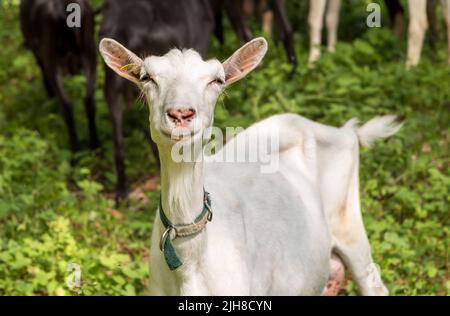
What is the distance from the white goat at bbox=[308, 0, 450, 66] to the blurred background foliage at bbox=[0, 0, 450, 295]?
7.0 inches

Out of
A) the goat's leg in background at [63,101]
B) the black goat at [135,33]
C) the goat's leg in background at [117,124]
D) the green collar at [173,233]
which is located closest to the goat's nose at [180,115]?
the green collar at [173,233]

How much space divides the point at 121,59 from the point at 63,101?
13.8 feet

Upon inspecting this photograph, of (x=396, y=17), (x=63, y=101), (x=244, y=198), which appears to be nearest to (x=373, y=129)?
(x=244, y=198)

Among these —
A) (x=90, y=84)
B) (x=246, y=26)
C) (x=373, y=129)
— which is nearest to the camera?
(x=373, y=129)

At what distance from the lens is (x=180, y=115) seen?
4488 millimetres

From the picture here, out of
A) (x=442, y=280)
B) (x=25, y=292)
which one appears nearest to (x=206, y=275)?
(x=25, y=292)

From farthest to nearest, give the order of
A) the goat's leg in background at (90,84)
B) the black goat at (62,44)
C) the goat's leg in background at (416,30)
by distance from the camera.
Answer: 1. the goat's leg in background at (416,30)
2. the goat's leg in background at (90,84)
3. the black goat at (62,44)

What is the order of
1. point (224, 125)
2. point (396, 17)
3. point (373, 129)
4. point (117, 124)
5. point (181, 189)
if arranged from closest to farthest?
point (181, 189) → point (373, 129) → point (117, 124) → point (224, 125) → point (396, 17)

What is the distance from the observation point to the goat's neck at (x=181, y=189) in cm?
477

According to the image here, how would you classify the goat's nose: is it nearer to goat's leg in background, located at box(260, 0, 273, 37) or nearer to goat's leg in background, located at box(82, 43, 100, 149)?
goat's leg in background, located at box(82, 43, 100, 149)

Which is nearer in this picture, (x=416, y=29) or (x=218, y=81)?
(x=218, y=81)

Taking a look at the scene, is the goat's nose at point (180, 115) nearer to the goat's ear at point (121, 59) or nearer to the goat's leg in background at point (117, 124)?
the goat's ear at point (121, 59)

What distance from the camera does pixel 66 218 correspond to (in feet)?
25.5

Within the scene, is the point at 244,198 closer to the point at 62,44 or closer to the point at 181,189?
the point at 181,189
